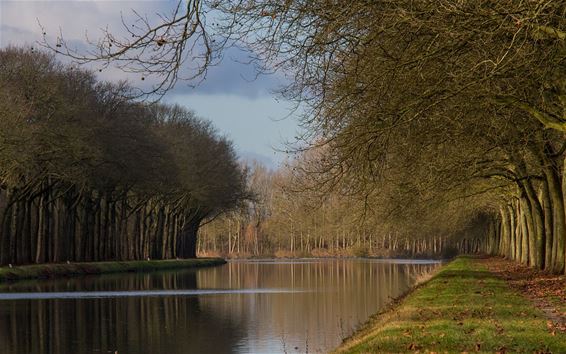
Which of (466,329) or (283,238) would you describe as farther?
(283,238)

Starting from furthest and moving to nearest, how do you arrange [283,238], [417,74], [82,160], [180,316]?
1. [283,238]
2. [82,160]
3. [180,316]
4. [417,74]

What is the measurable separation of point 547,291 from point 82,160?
3396cm

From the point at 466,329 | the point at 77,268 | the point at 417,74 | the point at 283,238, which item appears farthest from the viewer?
the point at 283,238

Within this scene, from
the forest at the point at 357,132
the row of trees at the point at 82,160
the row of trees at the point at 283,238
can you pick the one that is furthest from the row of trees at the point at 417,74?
the row of trees at the point at 283,238

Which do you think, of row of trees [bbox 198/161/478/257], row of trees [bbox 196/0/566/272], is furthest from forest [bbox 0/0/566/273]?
row of trees [bbox 198/161/478/257]

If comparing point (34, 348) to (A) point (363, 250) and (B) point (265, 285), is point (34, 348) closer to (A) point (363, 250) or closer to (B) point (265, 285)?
(B) point (265, 285)

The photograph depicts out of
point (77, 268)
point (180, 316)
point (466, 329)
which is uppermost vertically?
point (466, 329)

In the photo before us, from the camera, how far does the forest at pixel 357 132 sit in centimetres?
1565

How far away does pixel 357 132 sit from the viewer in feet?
62.3

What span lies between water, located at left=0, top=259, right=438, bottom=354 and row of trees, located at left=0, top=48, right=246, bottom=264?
7.00 m

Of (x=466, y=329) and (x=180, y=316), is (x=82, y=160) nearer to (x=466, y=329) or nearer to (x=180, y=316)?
(x=180, y=316)

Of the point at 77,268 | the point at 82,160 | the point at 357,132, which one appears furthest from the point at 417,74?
the point at 77,268

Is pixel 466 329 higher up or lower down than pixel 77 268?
higher up

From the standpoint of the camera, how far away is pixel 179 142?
74875mm
